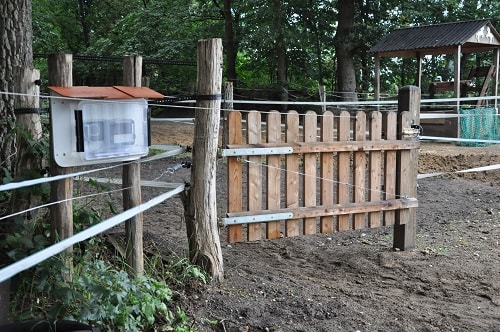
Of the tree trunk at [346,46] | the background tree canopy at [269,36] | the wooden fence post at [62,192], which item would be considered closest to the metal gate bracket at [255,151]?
the wooden fence post at [62,192]

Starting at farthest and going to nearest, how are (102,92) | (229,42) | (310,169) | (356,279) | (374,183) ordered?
(229,42), (374,183), (310,169), (356,279), (102,92)

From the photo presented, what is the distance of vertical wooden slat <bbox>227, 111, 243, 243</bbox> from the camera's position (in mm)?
A: 4102

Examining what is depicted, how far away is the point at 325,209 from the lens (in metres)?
4.74

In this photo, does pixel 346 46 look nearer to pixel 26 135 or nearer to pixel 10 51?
pixel 10 51

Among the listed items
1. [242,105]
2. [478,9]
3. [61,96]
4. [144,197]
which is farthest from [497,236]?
[478,9]

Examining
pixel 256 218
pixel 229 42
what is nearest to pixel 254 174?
pixel 256 218

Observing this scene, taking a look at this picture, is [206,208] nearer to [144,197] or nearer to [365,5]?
[144,197]

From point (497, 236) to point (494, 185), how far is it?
3.74 meters

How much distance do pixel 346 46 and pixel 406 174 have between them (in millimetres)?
14258

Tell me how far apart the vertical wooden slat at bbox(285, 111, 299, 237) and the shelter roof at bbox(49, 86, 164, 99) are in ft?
4.57

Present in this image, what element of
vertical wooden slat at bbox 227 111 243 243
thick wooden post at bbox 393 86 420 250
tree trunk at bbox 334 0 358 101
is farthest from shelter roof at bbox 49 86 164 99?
tree trunk at bbox 334 0 358 101

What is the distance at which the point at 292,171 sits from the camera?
4.50 m

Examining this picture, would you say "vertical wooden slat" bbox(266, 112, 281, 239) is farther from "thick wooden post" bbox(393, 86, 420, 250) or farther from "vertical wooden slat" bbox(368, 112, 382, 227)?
"thick wooden post" bbox(393, 86, 420, 250)

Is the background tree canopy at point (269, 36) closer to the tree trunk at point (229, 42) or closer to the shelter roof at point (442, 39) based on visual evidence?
the tree trunk at point (229, 42)
